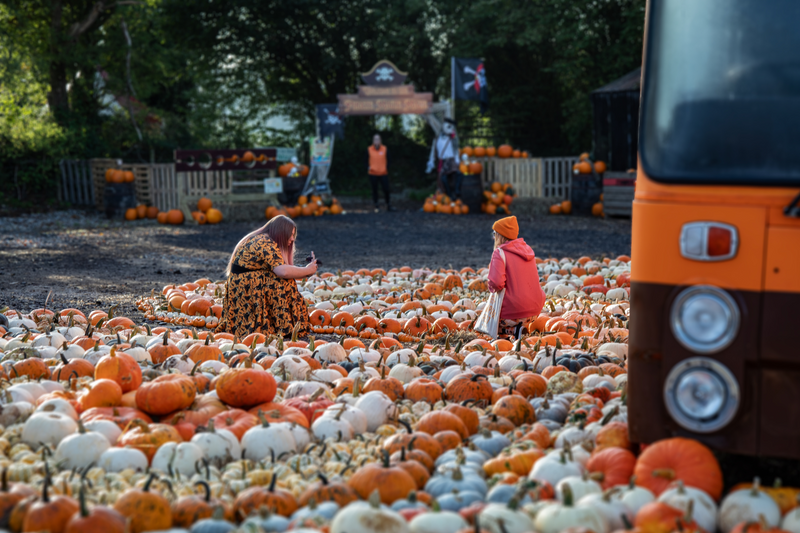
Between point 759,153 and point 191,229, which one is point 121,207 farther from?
point 759,153

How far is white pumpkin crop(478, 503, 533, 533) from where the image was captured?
2.37 m

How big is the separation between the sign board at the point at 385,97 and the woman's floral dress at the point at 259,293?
15188 mm

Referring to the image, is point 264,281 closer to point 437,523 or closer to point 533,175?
point 437,523

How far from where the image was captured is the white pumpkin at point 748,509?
7.92ft

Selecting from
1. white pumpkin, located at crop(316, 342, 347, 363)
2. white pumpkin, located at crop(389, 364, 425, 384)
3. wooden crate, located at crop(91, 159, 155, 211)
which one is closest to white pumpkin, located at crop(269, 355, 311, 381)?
white pumpkin, located at crop(316, 342, 347, 363)

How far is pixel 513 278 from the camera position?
241 inches

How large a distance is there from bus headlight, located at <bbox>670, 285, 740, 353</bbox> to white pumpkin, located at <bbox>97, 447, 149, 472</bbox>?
7.00 feet

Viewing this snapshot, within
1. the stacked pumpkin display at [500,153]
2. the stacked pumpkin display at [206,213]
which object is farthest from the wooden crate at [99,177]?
the stacked pumpkin display at [500,153]

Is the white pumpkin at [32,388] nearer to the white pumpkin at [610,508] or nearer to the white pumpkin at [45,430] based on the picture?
the white pumpkin at [45,430]

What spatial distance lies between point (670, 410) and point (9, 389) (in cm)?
312

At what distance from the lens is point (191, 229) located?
1692 cm

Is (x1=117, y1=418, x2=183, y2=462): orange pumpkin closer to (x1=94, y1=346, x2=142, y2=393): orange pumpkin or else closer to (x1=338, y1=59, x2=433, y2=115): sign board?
(x1=94, y1=346, x2=142, y2=393): orange pumpkin

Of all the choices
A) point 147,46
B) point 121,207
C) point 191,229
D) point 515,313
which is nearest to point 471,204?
point 191,229

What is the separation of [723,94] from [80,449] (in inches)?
111
